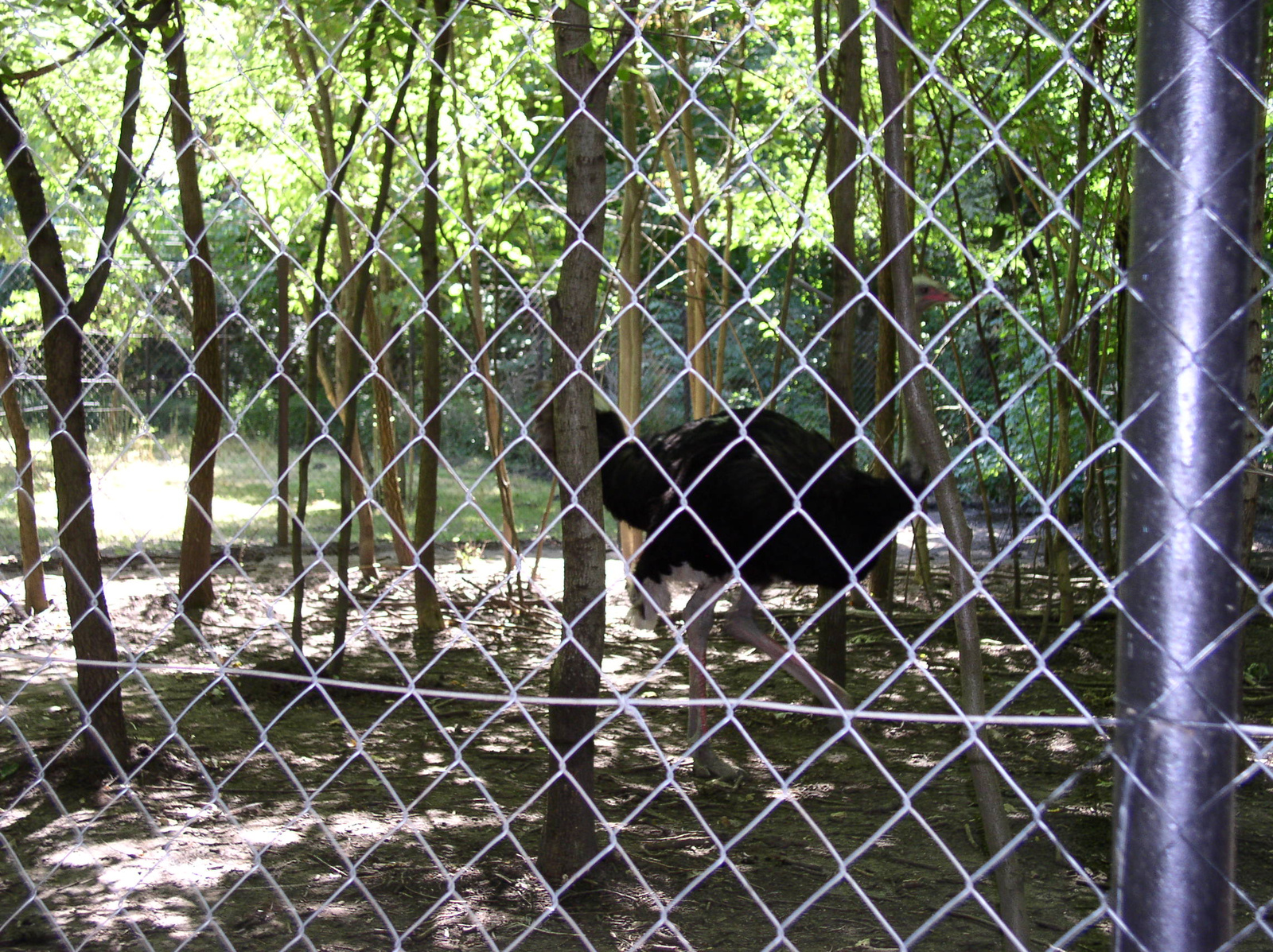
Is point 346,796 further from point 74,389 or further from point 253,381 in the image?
point 253,381

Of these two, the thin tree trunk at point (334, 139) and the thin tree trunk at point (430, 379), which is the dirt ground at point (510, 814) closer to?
the thin tree trunk at point (430, 379)

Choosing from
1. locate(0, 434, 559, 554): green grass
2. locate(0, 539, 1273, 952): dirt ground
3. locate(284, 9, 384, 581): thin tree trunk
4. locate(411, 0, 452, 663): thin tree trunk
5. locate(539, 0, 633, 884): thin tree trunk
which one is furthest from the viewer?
locate(0, 434, 559, 554): green grass

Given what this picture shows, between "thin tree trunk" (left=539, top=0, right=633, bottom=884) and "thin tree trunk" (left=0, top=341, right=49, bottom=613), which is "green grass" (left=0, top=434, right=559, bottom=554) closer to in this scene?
"thin tree trunk" (left=0, top=341, right=49, bottom=613)

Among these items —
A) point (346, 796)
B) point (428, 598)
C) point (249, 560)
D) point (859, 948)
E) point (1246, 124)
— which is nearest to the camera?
point (1246, 124)

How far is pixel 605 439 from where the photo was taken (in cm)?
374

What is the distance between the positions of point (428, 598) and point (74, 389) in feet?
9.80

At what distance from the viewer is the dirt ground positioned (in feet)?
7.18

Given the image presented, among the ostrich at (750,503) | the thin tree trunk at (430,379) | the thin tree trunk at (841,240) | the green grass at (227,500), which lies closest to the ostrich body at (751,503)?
the ostrich at (750,503)

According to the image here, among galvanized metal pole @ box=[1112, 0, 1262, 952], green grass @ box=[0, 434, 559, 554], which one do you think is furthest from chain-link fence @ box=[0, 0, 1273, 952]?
green grass @ box=[0, 434, 559, 554]

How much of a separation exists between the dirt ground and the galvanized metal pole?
5.4 inches

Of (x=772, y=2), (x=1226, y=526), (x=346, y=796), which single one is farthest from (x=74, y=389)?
(x=772, y=2)

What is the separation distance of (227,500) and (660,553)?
888cm

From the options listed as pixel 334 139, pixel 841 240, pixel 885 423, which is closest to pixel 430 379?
pixel 334 139

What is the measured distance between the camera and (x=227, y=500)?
11648 millimetres
